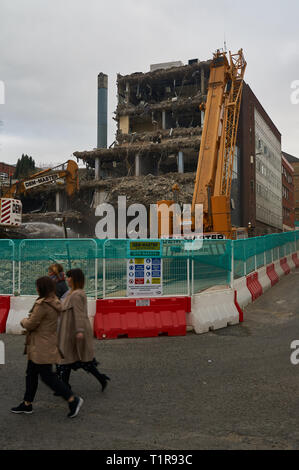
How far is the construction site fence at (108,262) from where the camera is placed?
8.39 meters

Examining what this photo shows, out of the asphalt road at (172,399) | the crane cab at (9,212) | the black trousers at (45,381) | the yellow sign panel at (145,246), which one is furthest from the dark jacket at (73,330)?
the crane cab at (9,212)

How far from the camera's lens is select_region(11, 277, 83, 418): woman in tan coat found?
175 inches

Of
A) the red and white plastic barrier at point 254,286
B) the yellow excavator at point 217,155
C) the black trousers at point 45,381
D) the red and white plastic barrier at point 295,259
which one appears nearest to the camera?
the black trousers at point 45,381

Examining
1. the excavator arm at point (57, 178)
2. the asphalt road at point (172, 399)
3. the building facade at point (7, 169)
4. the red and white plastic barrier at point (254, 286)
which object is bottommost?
the asphalt road at point (172, 399)

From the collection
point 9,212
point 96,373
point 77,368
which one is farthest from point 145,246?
point 9,212

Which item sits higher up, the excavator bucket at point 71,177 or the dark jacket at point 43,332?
the excavator bucket at point 71,177

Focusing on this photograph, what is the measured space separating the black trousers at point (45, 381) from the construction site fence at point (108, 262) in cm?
380

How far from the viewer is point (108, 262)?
8438 millimetres

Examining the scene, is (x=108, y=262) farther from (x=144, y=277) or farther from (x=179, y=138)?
(x=179, y=138)

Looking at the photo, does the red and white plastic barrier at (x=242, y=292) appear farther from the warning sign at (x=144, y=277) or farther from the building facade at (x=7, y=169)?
the building facade at (x=7, y=169)

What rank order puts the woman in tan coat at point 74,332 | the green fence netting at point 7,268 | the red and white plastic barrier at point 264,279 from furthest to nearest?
1. the red and white plastic barrier at point 264,279
2. the green fence netting at point 7,268
3. the woman in tan coat at point 74,332

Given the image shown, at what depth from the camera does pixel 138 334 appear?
26.4 ft
